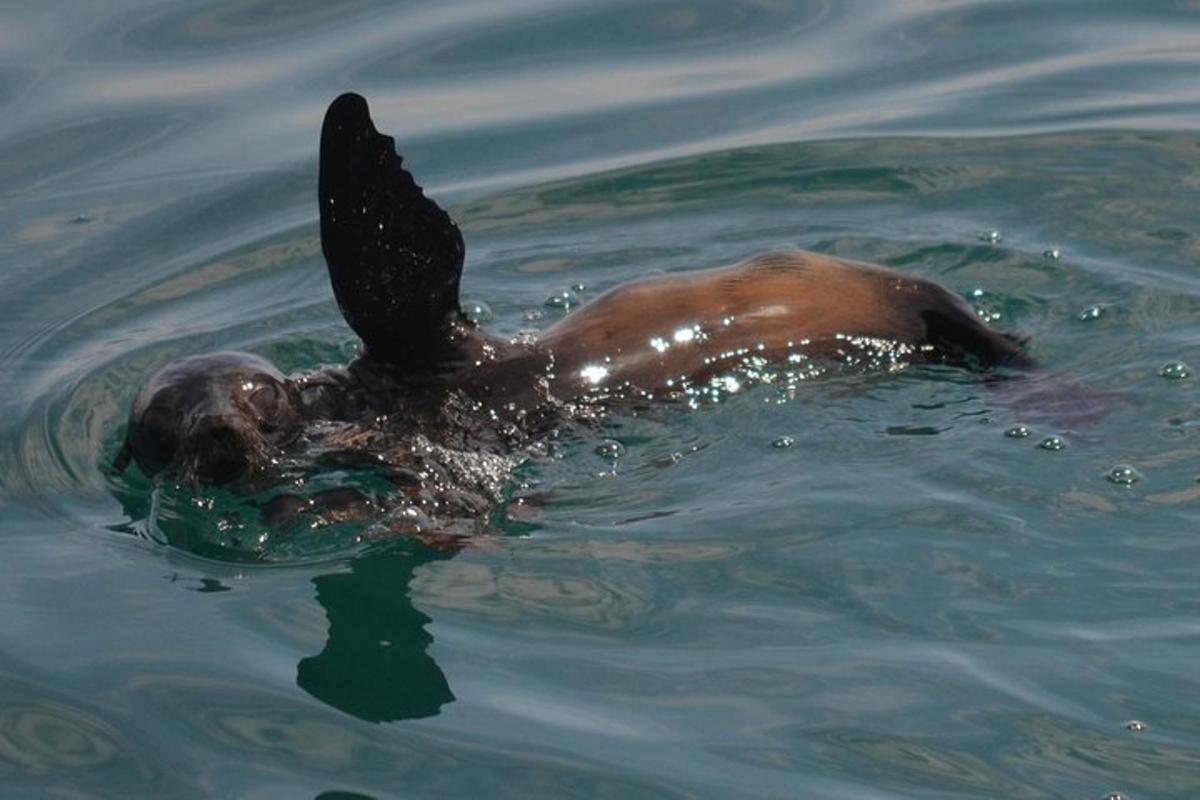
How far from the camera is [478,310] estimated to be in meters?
8.48

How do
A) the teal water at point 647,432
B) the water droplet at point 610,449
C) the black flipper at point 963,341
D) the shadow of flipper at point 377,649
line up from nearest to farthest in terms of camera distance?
the teal water at point 647,432 → the shadow of flipper at point 377,649 → the water droplet at point 610,449 → the black flipper at point 963,341

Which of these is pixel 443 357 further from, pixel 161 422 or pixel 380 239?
pixel 161 422

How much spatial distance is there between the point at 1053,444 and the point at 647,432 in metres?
1.30

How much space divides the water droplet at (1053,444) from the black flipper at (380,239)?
195cm

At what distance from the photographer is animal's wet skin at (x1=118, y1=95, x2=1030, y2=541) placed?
268 inches

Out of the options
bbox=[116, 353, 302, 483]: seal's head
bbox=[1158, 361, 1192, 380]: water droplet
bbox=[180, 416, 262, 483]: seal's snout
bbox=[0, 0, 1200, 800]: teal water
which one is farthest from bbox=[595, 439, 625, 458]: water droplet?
bbox=[1158, 361, 1192, 380]: water droplet

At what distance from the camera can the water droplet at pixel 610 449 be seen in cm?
712

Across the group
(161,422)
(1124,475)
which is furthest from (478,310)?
(1124,475)

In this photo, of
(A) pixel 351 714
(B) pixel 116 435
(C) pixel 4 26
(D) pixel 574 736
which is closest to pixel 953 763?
(D) pixel 574 736

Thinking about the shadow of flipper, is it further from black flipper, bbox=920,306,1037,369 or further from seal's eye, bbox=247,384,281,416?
black flipper, bbox=920,306,1037,369

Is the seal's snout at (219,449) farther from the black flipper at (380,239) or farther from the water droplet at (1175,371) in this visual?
the water droplet at (1175,371)

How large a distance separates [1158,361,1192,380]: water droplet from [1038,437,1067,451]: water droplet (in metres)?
0.62

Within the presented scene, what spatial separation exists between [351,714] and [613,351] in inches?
81.3

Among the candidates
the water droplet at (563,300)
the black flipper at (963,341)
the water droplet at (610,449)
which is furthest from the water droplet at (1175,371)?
the water droplet at (563,300)
